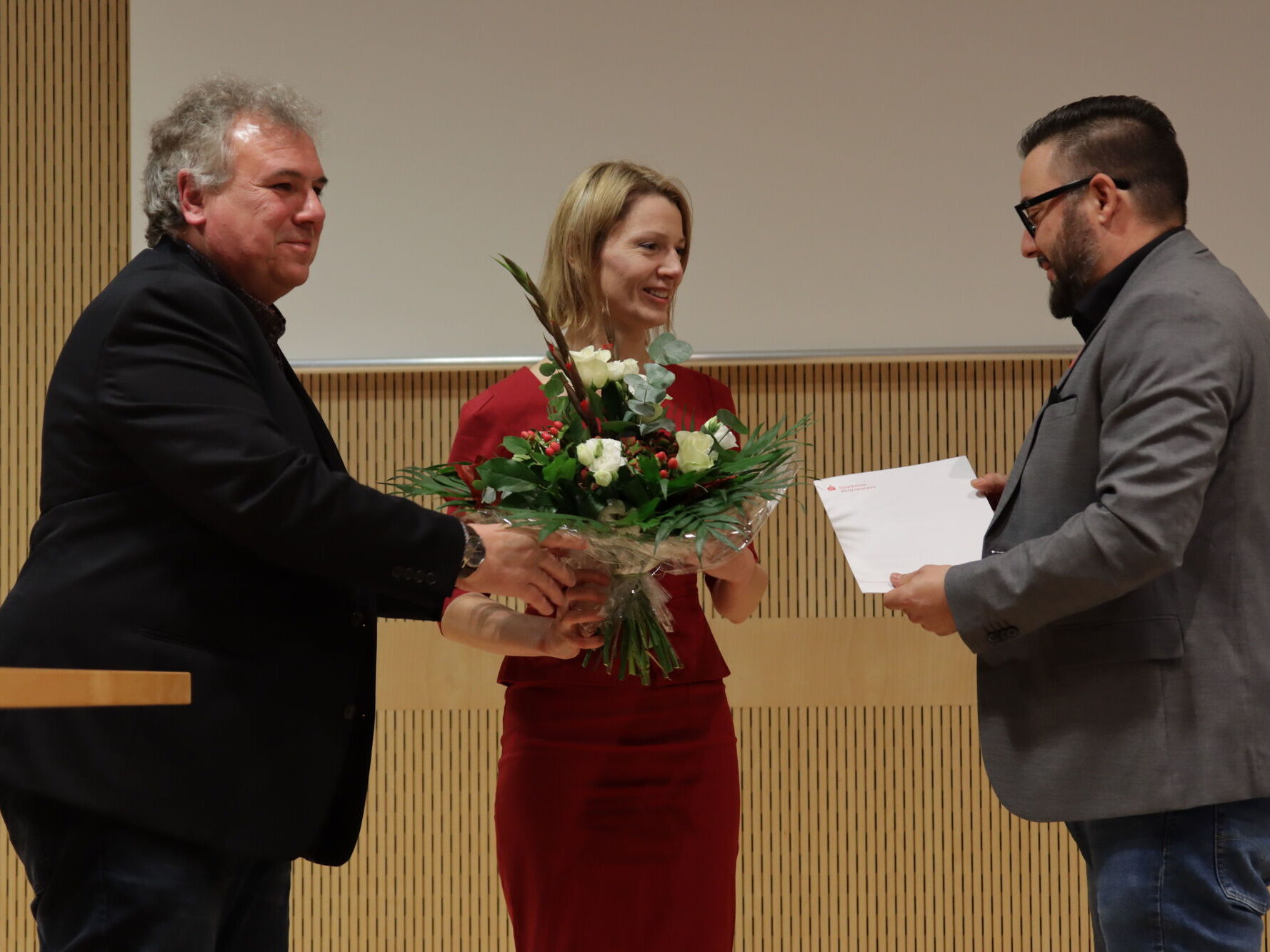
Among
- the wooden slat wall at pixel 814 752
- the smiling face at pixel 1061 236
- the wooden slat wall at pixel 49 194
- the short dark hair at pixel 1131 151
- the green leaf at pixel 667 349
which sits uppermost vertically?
the wooden slat wall at pixel 49 194

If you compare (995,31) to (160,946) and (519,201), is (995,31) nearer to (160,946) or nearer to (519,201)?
(519,201)

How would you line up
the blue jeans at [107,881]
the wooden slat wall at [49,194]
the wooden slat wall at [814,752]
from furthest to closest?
the wooden slat wall at [49,194], the wooden slat wall at [814,752], the blue jeans at [107,881]

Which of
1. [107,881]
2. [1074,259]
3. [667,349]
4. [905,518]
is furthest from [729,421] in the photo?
[107,881]

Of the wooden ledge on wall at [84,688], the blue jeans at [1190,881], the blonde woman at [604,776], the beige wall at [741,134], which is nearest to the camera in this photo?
the wooden ledge on wall at [84,688]

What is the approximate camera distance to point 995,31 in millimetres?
3332

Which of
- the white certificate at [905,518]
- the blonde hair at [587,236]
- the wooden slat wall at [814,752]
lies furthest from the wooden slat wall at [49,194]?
the white certificate at [905,518]

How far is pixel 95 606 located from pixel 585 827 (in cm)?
95

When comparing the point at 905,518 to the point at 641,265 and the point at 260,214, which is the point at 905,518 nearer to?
the point at 641,265

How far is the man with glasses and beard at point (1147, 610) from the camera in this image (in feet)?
5.50

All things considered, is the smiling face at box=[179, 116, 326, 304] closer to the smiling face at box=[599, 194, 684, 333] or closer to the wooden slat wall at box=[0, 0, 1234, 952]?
the smiling face at box=[599, 194, 684, 333]

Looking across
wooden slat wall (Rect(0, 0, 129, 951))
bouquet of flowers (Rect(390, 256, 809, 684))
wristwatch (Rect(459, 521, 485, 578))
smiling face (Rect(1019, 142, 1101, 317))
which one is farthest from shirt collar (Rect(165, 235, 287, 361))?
wooden slat wall (Rect(0, 0, 129, 951))

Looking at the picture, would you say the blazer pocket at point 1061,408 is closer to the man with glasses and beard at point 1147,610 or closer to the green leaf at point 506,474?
the man with glasses and beard at point 1147,610

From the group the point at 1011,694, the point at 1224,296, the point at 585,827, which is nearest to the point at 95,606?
the point at 585,827

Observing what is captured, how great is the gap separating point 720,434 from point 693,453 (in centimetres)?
12
